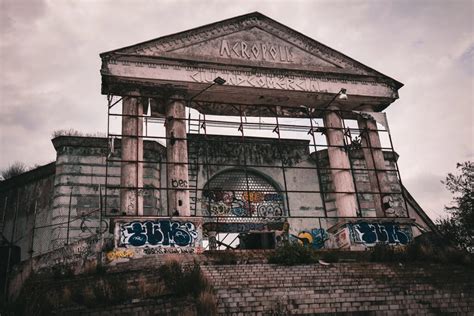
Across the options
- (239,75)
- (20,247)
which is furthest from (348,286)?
(20,247)

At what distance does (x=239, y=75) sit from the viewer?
20016 mm

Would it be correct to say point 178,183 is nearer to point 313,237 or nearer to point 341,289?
point 341,289

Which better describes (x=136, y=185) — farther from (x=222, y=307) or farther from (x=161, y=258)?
(x=222, y=307)

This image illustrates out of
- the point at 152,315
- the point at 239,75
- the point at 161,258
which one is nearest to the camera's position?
the point at 152,315

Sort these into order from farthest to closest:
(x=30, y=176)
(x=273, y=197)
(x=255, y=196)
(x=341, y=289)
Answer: (x=273, y=197) → (x=30, y=176) → (x=255, y=196) → (x=341, y=289)

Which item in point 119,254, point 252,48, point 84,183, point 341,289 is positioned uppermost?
point 252,48

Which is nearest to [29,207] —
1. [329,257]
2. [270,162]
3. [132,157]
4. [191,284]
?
[132,157]

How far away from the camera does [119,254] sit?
1531 cm

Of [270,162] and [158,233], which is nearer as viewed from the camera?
[158,233]

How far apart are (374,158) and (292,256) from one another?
26.1ft

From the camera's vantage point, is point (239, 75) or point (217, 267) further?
point (239, 75)

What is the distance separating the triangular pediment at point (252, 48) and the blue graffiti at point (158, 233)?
6794 millimetres

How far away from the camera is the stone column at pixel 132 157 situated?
55.2 ft

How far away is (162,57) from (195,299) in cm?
1076
